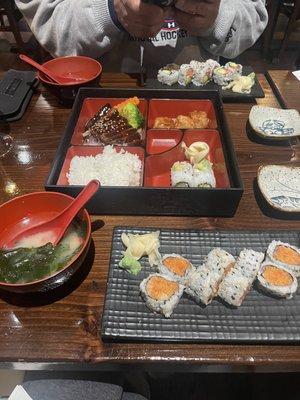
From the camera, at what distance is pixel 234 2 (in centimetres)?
229

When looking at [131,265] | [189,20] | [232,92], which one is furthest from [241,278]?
[189,20]

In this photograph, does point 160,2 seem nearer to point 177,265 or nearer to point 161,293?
point 177,265

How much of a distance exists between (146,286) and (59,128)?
1109mm

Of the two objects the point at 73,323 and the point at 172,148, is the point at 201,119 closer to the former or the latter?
the point at 172,148

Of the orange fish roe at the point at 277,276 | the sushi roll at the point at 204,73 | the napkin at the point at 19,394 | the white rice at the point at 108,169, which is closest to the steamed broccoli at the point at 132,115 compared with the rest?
the white rice at the point at 108,169

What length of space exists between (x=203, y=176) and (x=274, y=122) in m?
0.64

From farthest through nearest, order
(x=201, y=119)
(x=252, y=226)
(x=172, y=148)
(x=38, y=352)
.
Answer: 1. (x=201, y=119)
2. (x=172, y=148)
3. (x=252, y=226)
4. (x=38, y=352)

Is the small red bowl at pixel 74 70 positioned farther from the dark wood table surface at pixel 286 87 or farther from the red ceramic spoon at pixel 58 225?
the dark wood table surface at pixel 286 87

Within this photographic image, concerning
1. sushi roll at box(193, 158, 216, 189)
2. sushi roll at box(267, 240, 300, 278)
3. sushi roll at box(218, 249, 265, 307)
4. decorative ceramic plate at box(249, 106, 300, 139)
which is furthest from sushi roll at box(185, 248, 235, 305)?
decorative ceramic plate at box(249, 106, 300, 139)

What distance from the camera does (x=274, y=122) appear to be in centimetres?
181

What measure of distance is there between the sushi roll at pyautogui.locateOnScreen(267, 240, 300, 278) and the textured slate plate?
0.10 metres

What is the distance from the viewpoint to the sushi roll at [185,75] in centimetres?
208

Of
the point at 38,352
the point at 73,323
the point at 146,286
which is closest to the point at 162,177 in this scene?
the point at 146,286

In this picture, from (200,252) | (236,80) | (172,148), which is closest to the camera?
(200,252)
